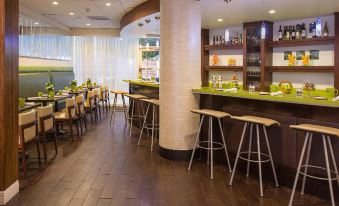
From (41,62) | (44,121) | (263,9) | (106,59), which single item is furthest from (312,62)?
(106,59)

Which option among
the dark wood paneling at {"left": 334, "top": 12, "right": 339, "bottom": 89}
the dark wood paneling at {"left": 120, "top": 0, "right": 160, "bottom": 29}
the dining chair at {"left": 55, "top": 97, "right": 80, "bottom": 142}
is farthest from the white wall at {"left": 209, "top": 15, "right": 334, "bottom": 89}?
the dining chair at {"left": 55, "top": 97, "right": 80, "bottom": 142}

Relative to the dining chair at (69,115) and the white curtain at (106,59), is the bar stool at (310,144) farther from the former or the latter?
the white curtain at (106,59)

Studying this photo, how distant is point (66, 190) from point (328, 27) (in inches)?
233

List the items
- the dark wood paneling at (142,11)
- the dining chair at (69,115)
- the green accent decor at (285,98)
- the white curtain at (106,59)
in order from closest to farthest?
the green accent decor at (285,98), the dining chair at (69,115), the dark wood paneling at (142,11), the white curtain at (106,59)

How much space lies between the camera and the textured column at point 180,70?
498 centimetres

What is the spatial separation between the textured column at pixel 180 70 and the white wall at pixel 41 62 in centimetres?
457

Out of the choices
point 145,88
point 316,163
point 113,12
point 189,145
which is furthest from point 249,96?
point 113,12

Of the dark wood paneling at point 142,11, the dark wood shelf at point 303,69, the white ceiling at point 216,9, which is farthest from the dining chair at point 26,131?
the dark wood shelf at point 303,69

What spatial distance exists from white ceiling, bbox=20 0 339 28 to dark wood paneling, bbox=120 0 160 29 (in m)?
0.14

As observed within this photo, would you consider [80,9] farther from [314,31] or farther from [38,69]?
[314,31]

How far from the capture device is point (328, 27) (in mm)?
6793

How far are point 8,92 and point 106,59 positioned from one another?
982 centimetres

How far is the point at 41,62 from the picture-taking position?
956cm

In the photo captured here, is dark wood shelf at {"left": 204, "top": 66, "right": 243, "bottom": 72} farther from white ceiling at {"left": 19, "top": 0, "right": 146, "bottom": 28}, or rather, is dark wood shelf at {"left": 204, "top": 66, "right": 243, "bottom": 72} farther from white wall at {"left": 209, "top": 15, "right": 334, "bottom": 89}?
white ceiling at {"left": 19, "top": 0, "right": 146, "bottom": 28}
